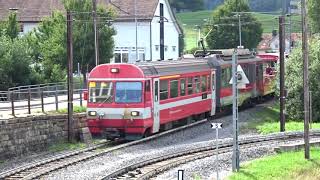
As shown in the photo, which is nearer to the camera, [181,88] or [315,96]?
[181,88]

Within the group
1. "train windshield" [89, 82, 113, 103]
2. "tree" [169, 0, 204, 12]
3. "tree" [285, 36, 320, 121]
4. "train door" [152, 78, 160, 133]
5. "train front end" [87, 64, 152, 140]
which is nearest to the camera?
"train front end" [87, 64, 152, 140]

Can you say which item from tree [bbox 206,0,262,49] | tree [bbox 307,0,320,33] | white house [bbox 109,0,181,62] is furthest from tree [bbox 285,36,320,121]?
tree [bbox 206,0,262,49]

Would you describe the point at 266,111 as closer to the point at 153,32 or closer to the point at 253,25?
the point at 153,32

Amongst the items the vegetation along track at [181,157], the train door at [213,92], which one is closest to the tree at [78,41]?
the train door at [213,92]

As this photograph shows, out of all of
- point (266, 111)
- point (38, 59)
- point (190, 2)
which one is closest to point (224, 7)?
point (38, 59)

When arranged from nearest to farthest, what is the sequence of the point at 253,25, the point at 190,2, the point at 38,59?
the point at 38,59 → the point at 253,25 → the point at 190,2

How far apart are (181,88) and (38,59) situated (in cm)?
2550

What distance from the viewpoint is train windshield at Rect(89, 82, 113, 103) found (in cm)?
2548

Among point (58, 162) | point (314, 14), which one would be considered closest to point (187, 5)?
point (314, 14)

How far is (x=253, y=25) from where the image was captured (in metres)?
83.4

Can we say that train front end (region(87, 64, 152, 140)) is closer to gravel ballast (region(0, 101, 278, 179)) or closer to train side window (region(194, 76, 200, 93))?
gravel ballast (region(0, 101, 278, 179))

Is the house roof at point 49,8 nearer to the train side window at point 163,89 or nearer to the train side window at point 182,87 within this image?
the train side window at point 182,87

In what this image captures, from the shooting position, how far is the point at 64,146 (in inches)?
1012

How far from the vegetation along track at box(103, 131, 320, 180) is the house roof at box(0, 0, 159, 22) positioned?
1593 inches
